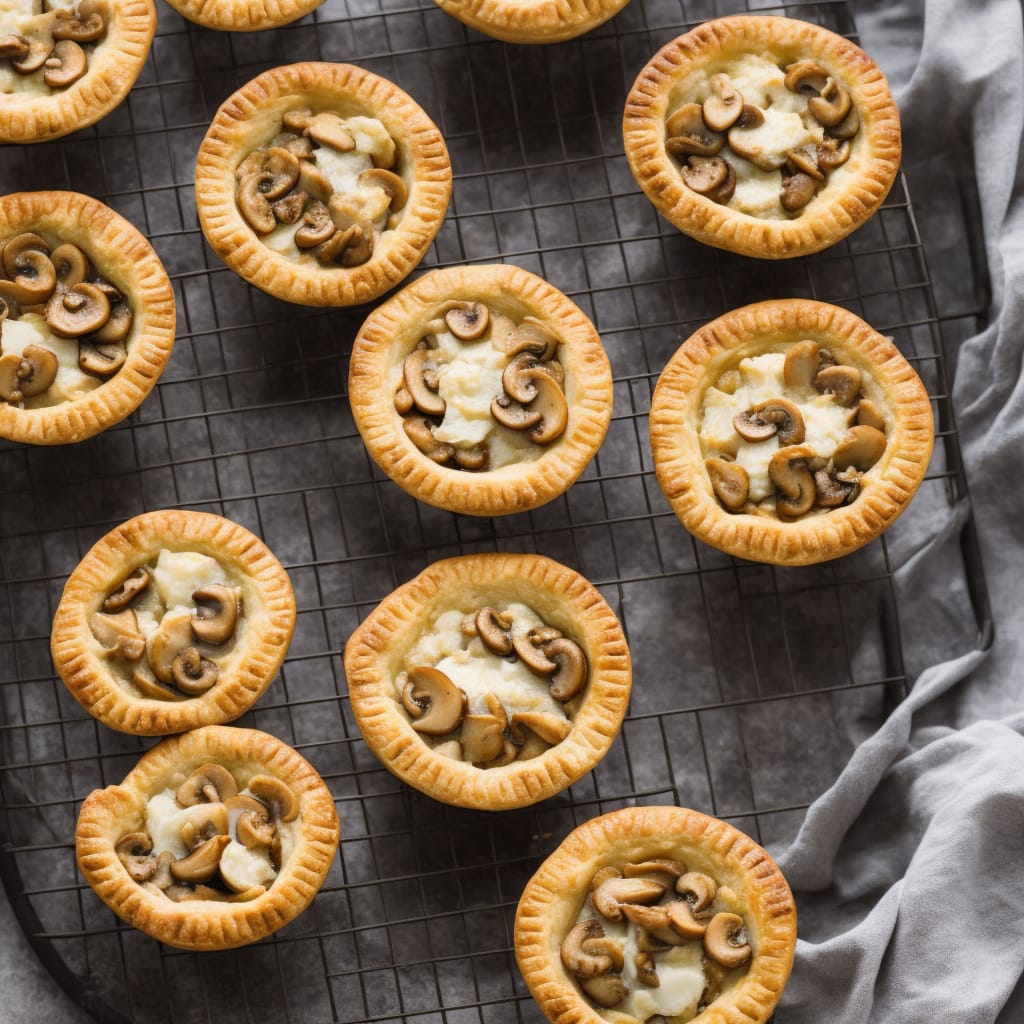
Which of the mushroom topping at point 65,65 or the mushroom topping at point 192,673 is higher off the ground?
the mushroom topping at point 65,65

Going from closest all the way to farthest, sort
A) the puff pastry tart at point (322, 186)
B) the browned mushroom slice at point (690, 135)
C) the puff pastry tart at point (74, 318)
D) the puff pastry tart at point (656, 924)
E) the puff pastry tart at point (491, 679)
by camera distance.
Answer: the puff pastry tart at point (656, 924), the puff pastry tart at point (491, 679), the puff pastry tart at point (74, 318), the puff pastry tart at point (322, 186), the browned mushroom slice at point (690, 135)

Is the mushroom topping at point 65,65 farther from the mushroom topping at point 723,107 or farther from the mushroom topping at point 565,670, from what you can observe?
the mushroom topping at point 565,670

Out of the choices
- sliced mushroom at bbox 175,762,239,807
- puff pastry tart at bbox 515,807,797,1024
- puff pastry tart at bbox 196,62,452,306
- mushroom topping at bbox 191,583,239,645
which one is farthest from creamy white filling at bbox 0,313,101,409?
puff pastry tart at bbox 515,807,797,1024

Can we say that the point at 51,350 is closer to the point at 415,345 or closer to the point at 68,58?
the point at 68,58

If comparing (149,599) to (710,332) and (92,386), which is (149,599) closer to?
(92,386)

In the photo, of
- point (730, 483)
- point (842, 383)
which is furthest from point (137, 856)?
point (842, 383)

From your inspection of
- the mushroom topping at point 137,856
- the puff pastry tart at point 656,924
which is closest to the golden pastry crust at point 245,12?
the mushroom topping at point 137,856
